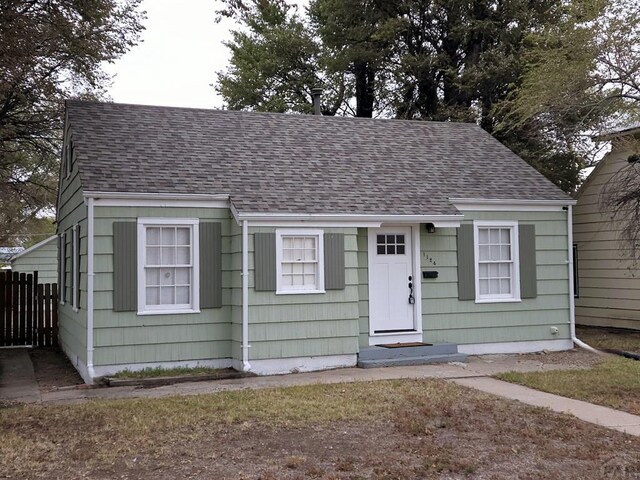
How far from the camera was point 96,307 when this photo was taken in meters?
10.6

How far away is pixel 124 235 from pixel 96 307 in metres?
1.21

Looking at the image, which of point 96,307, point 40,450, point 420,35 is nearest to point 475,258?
point 96,307

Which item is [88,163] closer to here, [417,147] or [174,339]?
[174,339]

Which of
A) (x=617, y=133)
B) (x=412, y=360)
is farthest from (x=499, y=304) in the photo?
(x=617, y=133)

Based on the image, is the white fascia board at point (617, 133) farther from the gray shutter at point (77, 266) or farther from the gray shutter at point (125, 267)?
the gray shutter at point (77, 266)

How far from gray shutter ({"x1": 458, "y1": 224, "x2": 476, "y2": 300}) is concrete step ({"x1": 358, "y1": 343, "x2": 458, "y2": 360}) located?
3.64ft

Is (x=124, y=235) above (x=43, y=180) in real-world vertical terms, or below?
below

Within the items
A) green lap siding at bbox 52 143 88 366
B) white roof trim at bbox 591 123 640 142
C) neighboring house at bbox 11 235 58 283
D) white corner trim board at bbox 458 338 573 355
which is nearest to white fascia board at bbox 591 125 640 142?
white roof trim at bbox 591 123 640 142

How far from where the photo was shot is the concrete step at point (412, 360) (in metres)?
11.6

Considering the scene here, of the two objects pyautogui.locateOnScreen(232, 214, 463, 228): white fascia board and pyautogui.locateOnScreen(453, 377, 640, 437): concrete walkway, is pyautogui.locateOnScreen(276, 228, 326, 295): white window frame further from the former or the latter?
pyautogui.locateOnScreen(453, 377, 640, 437): concrete walkway

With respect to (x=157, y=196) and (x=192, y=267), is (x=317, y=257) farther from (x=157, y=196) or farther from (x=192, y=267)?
(x=157, y=196)

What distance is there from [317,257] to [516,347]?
4.62 metres

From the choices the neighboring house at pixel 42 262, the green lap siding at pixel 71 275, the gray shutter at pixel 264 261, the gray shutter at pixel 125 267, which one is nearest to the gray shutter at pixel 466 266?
the gray shutter at pixel 264 261

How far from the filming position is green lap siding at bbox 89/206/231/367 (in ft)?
35.1
